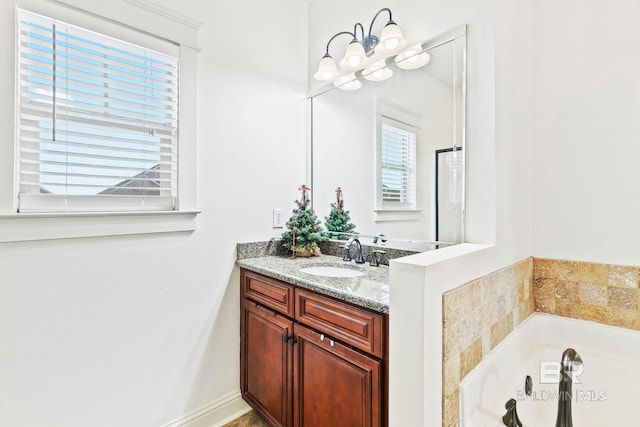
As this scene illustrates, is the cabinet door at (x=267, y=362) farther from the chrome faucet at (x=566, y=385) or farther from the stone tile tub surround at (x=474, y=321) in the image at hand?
the chrome faucet at (x=566, y=385)

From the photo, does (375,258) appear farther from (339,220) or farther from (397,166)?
(397,166)

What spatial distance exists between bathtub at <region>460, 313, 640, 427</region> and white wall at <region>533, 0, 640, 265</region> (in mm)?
366

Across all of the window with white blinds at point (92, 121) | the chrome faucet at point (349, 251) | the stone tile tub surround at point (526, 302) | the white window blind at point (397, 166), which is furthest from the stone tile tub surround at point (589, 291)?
the window with white blinds at point (92, 121)

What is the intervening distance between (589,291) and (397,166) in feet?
3.69

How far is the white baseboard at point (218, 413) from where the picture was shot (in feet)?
5.51

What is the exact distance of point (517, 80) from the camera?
1506 mm

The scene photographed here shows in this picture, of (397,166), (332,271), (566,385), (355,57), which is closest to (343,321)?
(332,271)

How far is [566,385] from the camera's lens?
90 centimetres

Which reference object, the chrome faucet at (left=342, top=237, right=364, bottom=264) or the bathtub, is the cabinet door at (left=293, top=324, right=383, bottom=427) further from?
the chrome faucet at (left=342, top=237, right=364, bottom=264)

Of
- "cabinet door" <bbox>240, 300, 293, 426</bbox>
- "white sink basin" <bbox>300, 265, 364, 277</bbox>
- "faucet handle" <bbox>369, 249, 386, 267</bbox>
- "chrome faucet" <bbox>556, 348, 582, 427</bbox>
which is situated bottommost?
A: "cabinet door" <bbox>240, 300, 293, 426</bbox>

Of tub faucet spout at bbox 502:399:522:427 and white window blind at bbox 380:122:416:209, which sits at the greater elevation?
white window blind at bbox 380:122:416:209

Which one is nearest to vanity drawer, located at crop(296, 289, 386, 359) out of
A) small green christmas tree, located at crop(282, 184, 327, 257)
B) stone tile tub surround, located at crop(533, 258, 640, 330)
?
small green christmas tree, located at crop(282, 184, 327, 257)

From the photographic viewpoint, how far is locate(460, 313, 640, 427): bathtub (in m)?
1.27

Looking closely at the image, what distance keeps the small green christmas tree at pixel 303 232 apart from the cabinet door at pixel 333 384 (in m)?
0.63
